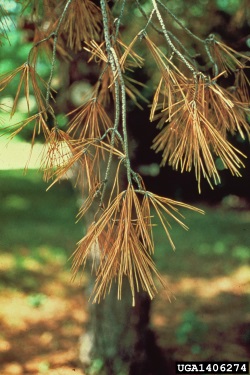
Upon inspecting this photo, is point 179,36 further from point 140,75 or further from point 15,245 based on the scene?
point 15,245

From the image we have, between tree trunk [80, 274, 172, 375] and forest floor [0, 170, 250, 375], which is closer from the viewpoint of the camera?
tree trunk [80, 274, 172, 375]

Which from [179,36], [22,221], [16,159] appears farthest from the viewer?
[22,221]

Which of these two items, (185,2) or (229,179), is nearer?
(185,2)

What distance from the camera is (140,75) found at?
250 cm

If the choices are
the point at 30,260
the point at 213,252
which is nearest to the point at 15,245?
the point at 30,260

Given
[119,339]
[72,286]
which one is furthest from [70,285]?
[119,339]

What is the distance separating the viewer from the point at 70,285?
8.81 ft

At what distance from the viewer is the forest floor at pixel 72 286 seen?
2.59 m

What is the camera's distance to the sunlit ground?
2596mm

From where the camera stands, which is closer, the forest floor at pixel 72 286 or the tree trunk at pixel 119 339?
the tree trunk at pixel 119 339

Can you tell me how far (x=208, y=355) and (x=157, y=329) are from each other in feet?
0.85

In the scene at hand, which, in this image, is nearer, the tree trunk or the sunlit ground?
the tree trunk

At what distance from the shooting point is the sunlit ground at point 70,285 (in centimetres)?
260

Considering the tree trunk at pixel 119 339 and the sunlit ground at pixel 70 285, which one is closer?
the tree trunk at pixel 119 339
